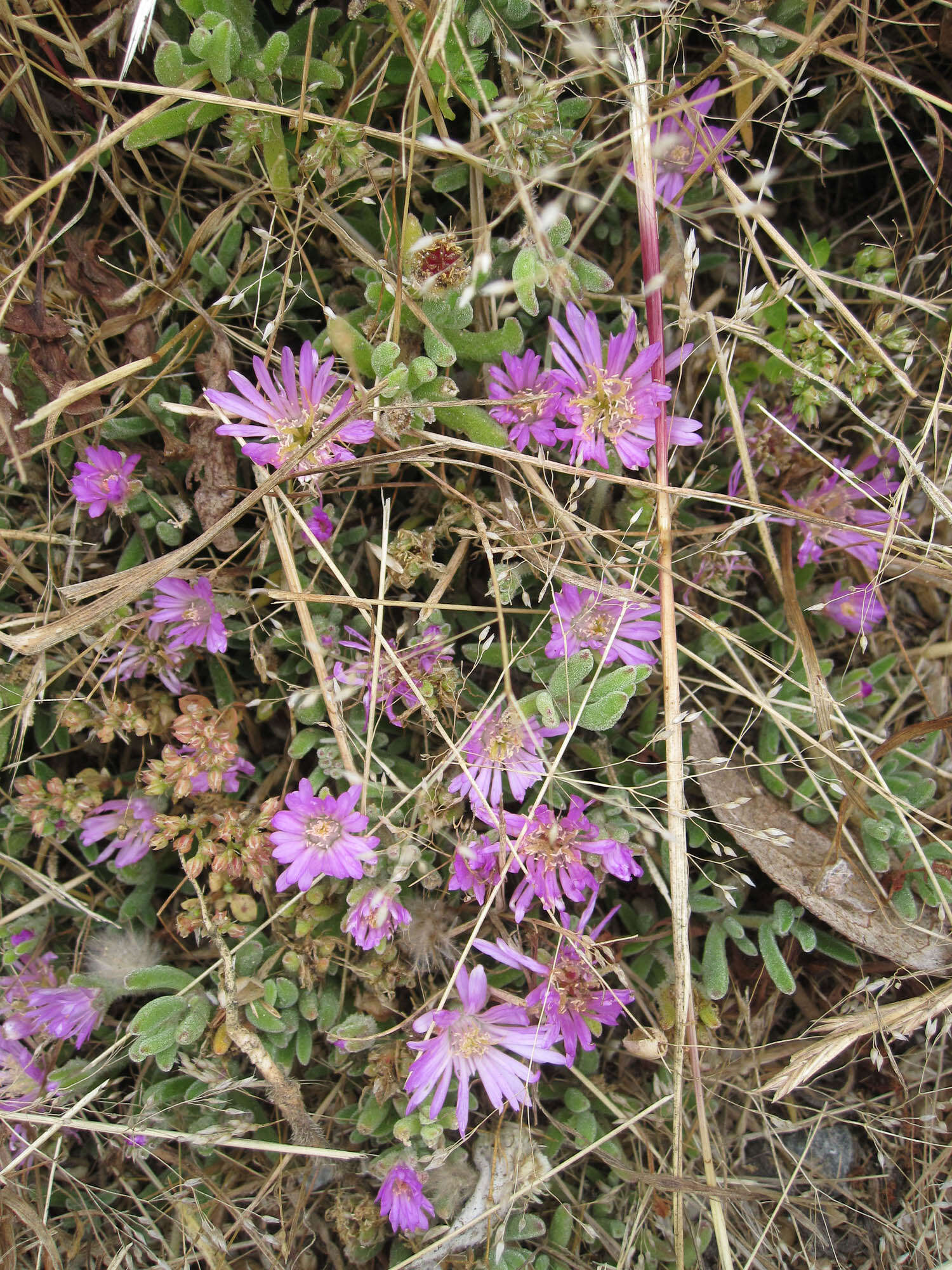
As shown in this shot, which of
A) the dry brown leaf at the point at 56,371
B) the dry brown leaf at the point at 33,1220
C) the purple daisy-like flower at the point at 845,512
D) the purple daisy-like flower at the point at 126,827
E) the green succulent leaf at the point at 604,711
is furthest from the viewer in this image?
the purple daisy-like flower at the point at 845,512

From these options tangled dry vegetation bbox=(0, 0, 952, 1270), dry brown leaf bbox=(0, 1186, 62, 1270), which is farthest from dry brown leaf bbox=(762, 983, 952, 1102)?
dry brown leaf bbox=(0, 1186, 62, 1270)

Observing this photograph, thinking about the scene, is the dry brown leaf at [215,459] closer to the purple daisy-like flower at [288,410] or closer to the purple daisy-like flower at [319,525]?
the purple daisy-like flower at [288,410]

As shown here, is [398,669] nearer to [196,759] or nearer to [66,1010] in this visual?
[196,759]

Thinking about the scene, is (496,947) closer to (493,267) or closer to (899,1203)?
(899,1203)

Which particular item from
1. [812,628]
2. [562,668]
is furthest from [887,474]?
[562,668]

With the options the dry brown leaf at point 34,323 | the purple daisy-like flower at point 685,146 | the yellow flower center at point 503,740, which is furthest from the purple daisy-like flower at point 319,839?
the purple daisy-like flower at point 685,146

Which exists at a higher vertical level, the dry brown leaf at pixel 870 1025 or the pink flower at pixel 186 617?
the pink flower at pixel 186 617
